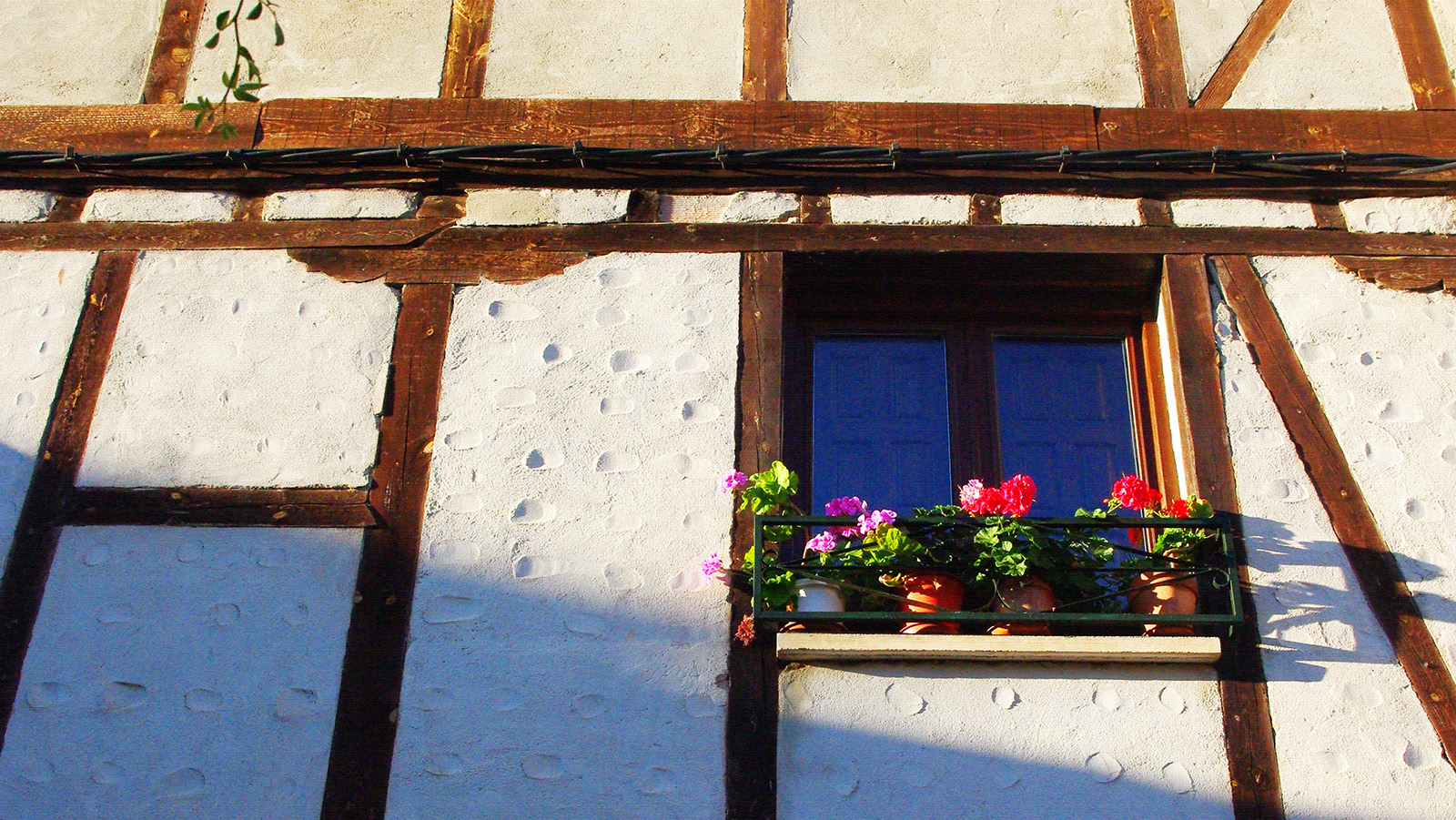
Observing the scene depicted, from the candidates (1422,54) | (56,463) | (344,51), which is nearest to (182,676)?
(56,463)

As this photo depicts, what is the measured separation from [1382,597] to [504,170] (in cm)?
257

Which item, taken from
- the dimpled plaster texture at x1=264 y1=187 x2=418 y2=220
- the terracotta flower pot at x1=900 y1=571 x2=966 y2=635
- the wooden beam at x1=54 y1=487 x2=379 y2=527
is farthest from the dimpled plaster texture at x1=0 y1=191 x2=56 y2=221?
the terracotta flower pot at x1=900 y1=571 x2=966 y2=635

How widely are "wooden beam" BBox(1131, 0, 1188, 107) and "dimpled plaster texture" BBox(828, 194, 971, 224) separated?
70 centimetres

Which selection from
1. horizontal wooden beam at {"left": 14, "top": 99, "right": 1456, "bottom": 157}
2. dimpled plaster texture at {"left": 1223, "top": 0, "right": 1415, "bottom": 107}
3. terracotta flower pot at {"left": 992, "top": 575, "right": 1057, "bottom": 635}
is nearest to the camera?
terracotta flower pot at {"left": 992, "top": 575, "right": 1057, "bottom": 635}

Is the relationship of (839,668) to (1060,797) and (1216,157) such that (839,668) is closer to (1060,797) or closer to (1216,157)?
(1060,797)

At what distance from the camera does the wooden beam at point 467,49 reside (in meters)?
4.68

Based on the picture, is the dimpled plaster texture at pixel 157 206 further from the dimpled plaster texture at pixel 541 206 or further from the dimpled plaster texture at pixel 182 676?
the dimpled plaster texture at pixel 182 676

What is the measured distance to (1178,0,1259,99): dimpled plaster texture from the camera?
468cm

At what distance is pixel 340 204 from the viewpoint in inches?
174

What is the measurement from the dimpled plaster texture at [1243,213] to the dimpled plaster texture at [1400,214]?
0.13 meters

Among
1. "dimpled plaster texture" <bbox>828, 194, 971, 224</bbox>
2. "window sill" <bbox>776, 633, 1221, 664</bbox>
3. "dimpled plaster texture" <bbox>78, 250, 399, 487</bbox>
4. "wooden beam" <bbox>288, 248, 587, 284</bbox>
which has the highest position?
"dimpled plaster texture" <bbox>828, 194, 971, 224</bbox>

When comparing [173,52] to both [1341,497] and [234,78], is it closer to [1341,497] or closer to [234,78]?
[234,78]

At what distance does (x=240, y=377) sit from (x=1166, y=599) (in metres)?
2.37

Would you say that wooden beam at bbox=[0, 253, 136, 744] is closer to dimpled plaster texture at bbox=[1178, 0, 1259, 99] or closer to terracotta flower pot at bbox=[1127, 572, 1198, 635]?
terracotta flower pot at bbox=[1127, 572, 1198, 635]
